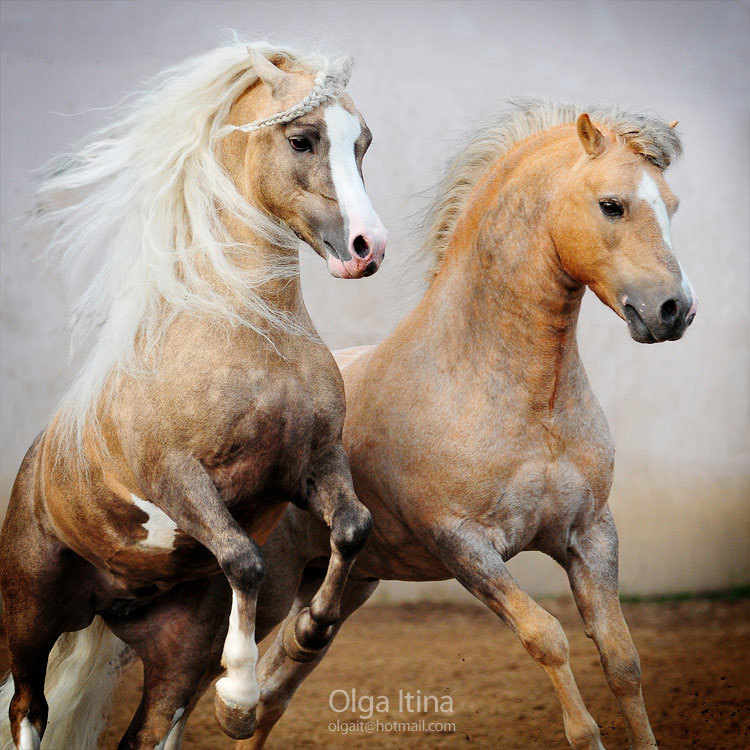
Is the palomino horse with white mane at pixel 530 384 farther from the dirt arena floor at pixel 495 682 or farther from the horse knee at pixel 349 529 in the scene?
the dirt arena floor at pixel 495 682

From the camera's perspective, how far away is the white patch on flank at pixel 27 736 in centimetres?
311

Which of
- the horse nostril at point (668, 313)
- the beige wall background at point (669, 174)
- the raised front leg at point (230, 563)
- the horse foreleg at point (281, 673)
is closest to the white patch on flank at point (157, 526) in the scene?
the raised front leg at point (230, 563)

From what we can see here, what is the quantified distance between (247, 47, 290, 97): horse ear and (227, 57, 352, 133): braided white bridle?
8cm

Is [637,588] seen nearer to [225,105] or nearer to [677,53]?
[677,53]

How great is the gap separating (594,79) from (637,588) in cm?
344

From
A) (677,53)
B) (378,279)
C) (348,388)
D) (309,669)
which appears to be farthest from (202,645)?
(677,53)

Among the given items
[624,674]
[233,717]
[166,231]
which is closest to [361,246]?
[166,231]

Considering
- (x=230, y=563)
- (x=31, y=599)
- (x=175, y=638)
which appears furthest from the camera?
(x=175, y=638)

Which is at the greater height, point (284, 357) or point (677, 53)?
point (677, 53)

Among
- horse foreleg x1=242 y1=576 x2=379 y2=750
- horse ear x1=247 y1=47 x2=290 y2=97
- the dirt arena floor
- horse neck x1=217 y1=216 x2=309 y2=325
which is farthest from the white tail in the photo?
horse ear x1=247 y1=47 x2=290 y2=97

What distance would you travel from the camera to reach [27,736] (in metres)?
3.12

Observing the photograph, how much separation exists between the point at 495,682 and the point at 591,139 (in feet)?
12.0

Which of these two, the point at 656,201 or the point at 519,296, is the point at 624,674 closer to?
the point at 519,296

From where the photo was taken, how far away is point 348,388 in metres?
3.50
